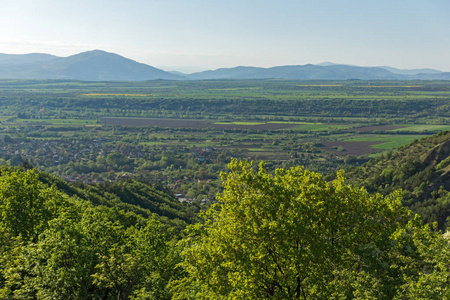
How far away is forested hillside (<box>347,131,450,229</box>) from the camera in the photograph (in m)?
71.2

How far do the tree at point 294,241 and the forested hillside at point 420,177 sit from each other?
50.2 m

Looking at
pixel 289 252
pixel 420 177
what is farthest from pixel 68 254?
pixel 420 177

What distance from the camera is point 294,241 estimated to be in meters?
20.7

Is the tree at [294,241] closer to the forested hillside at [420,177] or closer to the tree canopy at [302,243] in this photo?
the tree canopy at [302,243]

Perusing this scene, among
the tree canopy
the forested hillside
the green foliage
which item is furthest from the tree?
the forested hillside

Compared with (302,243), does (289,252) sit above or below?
below

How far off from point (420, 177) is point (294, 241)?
247ft

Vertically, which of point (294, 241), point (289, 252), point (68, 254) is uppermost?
point (294, 241)

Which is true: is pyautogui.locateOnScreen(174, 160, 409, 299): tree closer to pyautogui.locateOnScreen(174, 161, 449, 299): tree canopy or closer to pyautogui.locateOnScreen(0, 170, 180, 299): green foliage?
pyautogui.locateOnScreen(174, 161, 449, 299): tree canopy

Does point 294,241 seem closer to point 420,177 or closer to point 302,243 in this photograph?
point 302,243

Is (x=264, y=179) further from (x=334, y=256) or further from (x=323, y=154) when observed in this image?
(x=323, y=154)

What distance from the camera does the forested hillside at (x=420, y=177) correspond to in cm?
7125

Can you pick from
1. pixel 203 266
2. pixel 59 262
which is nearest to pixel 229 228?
pixel 203 266

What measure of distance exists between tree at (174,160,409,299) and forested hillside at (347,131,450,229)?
50.2 meters
